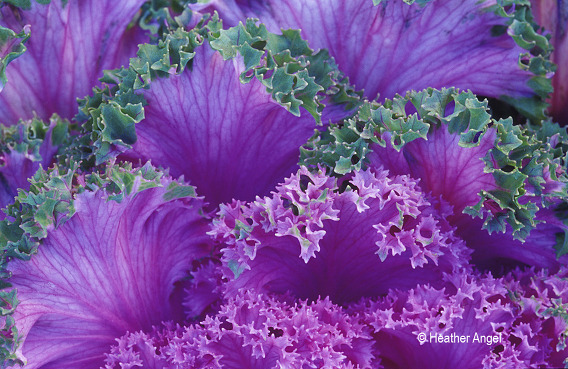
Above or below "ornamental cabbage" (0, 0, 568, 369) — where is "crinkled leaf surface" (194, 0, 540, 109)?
above

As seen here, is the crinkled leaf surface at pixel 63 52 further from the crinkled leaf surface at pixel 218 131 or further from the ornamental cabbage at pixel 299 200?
the crinkled leaf surface at pixel 218 131

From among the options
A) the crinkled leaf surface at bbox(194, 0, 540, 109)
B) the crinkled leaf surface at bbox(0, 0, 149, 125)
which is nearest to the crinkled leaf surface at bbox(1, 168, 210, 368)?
the crinkled leaf surface at bbox(194, 0, 540, 109)

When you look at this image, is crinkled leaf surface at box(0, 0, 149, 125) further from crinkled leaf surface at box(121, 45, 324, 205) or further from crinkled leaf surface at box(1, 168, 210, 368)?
crinkled leaf surface at box(1, 168, 210, 368)

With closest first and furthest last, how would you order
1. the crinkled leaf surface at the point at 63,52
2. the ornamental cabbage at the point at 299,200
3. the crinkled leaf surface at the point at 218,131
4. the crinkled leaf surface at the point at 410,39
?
the ornamental cabbage at the point at 299,200
the crinkled leaf surface at the point at 218,131
the crinkled leaf surface at the point at 410,39
the crinkled leaf surface at the point at 63,52

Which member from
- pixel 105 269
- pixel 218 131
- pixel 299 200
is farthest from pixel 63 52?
pixel 299 200

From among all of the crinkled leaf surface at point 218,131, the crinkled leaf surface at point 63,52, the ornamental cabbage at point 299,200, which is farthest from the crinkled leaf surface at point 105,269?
the crinkled leaf surface at point 63,52

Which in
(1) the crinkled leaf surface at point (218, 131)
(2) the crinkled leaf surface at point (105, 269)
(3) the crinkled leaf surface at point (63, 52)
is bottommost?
(2) the crinkled leaf surface at point (105, 269)

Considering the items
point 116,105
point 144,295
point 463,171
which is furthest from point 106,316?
point 463,171

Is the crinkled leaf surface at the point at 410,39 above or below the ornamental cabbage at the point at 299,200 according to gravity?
Answer: above

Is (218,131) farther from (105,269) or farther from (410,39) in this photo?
(410,39)

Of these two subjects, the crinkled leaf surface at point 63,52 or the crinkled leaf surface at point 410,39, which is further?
the crinkled leaf surface at point 63,52

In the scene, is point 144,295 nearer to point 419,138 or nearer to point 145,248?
point 145,248
